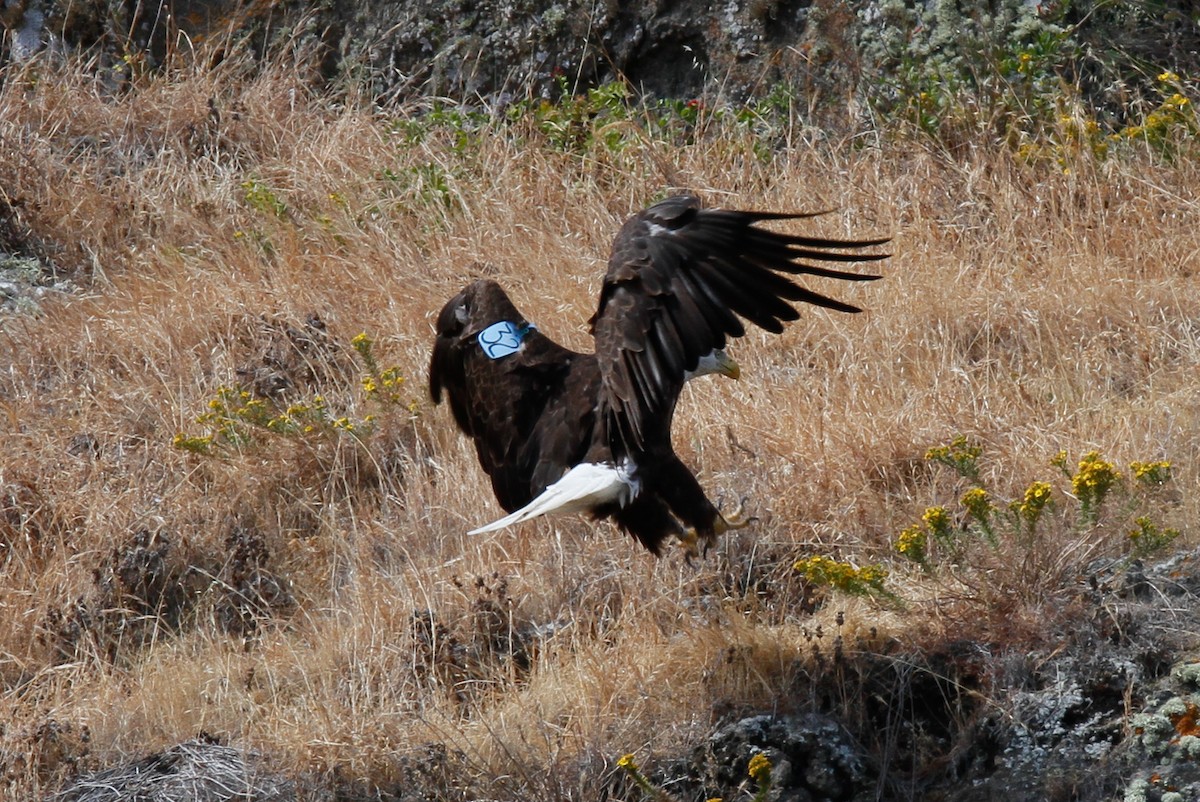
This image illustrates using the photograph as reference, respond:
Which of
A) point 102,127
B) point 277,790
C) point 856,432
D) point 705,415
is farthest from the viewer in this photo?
point 102,127

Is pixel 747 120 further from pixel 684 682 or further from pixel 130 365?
pixel 684 682

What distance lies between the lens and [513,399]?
427 centimetres

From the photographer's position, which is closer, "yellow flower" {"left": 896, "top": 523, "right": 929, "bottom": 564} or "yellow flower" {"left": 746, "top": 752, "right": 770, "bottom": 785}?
"yellow flower" {"left": 746, "top": 752, "right": 770, "bottom": 785}

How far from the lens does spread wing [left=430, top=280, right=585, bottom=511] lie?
4.17 m

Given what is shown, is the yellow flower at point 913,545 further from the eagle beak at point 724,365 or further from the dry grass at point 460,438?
the eagle beak at point 724,365

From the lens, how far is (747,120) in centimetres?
659

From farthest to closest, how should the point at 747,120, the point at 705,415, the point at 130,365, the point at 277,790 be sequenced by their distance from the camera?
the point at 747,120
the point at 130,365
the point at 705,415
the point at 277,790

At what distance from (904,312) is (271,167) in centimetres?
314

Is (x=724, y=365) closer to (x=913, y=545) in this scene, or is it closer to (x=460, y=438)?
(x=913, y=545)

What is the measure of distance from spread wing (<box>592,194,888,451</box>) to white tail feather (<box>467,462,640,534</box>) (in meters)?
0.12

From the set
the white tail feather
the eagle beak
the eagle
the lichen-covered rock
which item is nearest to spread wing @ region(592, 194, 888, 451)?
the eagle

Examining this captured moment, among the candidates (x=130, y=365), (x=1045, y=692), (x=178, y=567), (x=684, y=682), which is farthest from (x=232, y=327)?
(x=1045, y=692)

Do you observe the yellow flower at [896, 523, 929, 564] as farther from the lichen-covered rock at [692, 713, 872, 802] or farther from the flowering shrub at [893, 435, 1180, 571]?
the lichen-covered rock at [692, 713, 872, 802]

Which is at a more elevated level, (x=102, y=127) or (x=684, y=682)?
(x=102, y=127)
